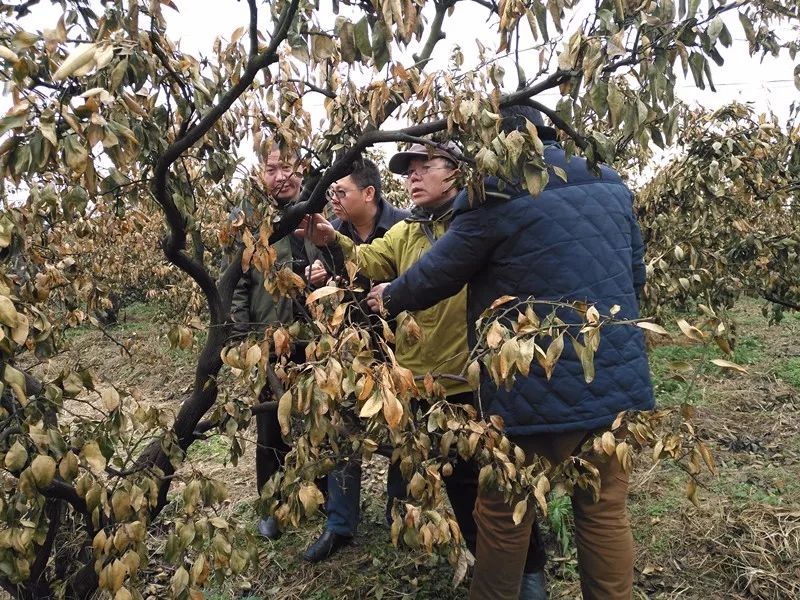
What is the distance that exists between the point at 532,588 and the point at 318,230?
1.50 m

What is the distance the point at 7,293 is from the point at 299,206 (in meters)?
0.74

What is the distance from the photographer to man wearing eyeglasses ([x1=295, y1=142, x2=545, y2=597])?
2.15 metres

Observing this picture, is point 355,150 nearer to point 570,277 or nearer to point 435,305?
point 570,277

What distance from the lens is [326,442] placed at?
175cm

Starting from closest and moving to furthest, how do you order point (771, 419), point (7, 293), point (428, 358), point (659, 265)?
point (7, 293) < point (428, 358) < point (659, 265) < point (771, 419)

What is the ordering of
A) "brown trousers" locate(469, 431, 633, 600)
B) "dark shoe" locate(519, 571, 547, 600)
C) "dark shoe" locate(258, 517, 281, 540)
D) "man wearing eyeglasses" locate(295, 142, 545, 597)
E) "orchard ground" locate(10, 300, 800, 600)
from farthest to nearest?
"dark shoe" locate(258, 517, 281, 540) < "orchard ground" locate(10, 300, 800, 600) < "dark shoe" locate(519, 571, 547, 600) < "man wearing eyeglasses" locate(295, 142, 545, 597) < "brown trousers" locate(469, 431, 633, 600)

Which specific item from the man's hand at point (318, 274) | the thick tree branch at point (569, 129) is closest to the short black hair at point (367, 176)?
the man's hand at point (318, 274)

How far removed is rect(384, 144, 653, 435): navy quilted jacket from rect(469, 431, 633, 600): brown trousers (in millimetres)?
154

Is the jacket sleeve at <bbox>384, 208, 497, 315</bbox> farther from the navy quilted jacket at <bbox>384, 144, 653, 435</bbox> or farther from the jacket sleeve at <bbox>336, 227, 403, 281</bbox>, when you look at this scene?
the jacket sleeve at <bbox>336, 227, 403, 281</bbox>

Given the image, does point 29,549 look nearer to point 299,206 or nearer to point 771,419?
point 299,206

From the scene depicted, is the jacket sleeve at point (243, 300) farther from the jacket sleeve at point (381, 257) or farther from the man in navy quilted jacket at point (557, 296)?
the man in navy quilted jacket at point (557, 296)

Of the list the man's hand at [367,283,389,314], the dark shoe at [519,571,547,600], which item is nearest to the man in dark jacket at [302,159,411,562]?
the man's hand at [367,283,389,314]

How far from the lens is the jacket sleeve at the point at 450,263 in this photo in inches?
69.2

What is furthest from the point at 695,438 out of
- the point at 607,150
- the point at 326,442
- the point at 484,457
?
the point at 326,442
